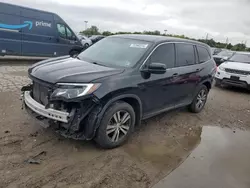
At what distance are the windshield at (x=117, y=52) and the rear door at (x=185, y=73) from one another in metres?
0.90

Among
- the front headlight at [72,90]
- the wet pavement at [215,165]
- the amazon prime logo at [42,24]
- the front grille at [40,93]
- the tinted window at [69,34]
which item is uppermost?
the amazon prime logo at [42,24]

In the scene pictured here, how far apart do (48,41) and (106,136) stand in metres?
9.11

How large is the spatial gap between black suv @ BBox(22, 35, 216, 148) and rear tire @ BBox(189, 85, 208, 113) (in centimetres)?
46

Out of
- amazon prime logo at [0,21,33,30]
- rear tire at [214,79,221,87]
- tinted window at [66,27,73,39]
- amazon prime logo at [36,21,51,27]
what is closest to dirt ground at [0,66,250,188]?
rear tire at [214,79,221,87]

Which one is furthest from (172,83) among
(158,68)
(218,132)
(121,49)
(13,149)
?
(13,149)

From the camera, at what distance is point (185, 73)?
16.4ft

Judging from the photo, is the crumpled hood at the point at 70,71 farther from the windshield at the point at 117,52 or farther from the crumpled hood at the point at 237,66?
the crumpled hood at the point at 237,66

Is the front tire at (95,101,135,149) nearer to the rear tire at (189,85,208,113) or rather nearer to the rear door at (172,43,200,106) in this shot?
the rear door at (172,43,200,106)

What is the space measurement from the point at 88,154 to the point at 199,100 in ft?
11.5

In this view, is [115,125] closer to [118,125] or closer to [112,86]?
[118,125]

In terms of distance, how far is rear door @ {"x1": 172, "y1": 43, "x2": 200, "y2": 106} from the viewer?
15.9 ft

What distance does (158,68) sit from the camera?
389 centimetres

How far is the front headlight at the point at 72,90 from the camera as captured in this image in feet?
10.5

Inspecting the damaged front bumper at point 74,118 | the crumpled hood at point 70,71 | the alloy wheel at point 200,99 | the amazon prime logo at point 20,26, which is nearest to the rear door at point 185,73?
the alloy wheel at point 200,99
